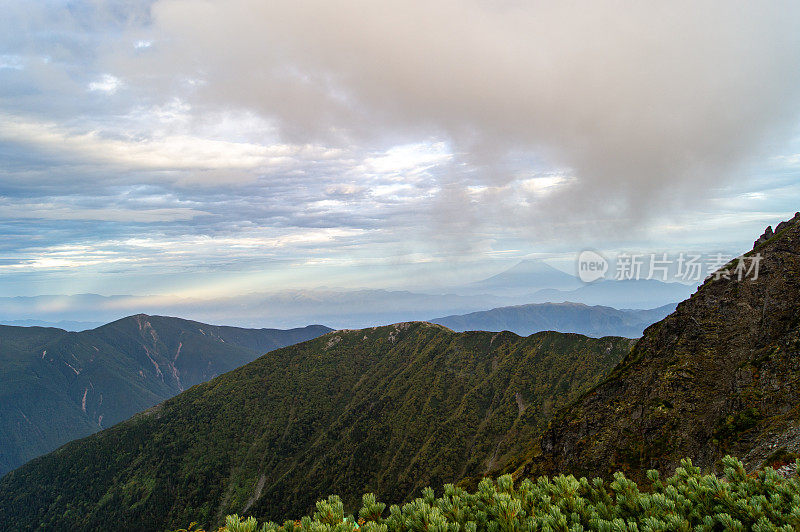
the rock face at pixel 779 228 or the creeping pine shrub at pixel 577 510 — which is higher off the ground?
the rock face at pixel 779 228

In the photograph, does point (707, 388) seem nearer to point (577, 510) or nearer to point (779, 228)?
point (779, 228)

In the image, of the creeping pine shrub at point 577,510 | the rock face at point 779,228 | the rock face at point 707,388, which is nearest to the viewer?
the creeping pine shrub at point 577,510

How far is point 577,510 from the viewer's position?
52.8ft

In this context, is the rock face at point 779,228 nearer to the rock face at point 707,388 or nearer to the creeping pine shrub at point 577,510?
the rock face at point 707,388

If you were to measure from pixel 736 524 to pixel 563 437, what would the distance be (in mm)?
95712

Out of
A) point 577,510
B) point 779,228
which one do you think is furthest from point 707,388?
point 577,510

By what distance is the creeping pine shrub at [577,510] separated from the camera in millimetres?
13961

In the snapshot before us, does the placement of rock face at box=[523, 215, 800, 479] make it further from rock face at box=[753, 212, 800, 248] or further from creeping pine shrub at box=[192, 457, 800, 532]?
creeping pine shrub at box=[192, 457, 800, 532]

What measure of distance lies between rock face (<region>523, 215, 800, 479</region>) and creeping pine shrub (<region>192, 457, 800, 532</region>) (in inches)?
2217

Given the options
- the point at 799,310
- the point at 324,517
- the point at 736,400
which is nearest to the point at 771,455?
the point at 736,400

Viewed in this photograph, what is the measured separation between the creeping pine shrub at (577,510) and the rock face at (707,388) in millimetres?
56308

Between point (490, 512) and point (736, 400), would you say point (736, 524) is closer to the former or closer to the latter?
point (490, 512)

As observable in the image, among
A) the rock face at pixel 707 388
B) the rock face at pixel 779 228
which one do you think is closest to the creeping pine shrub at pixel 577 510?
the rock face at pixel 707 388

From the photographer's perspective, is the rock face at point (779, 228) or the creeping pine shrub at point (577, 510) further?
the rock face at point (779, 228)
